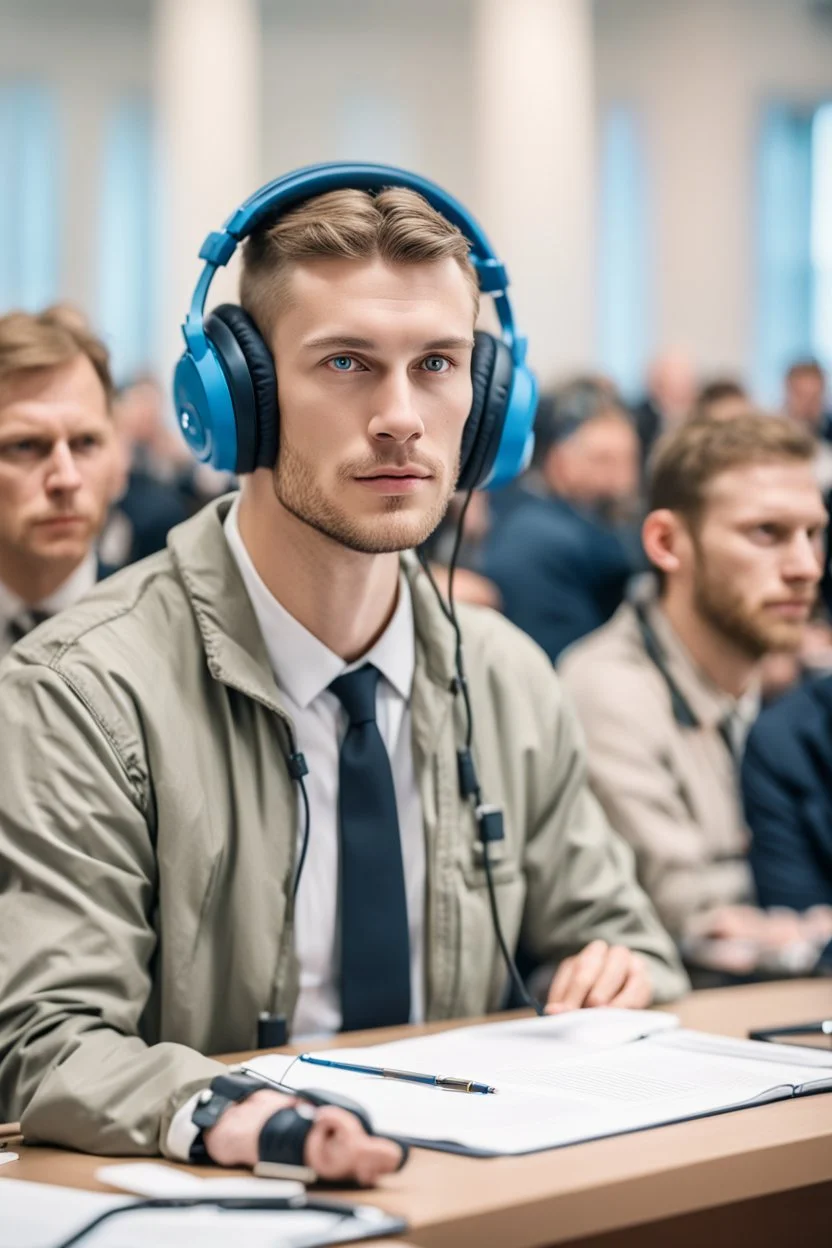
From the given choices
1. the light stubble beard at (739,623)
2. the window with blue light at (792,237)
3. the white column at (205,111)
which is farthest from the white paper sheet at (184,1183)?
the window with blue light at (792,237)

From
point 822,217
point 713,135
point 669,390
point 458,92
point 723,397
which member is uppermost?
point 458,92

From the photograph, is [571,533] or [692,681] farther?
[571,533]

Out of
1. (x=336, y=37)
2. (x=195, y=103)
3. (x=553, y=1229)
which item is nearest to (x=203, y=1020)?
(x=553, y=1229)

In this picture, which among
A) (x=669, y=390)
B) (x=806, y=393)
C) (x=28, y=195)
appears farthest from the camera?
(x=28, y=195)

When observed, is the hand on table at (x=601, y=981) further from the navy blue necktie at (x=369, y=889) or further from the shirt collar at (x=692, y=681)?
the shirt collar at (x=692, y=681)

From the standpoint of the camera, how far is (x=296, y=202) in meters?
1.67

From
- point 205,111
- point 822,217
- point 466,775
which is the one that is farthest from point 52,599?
point 822,217

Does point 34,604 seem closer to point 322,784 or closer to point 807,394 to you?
point 322,784

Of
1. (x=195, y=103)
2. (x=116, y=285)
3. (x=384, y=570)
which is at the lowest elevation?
(x=384, y=570)

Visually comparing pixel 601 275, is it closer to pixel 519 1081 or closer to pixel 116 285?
pixel 116 285

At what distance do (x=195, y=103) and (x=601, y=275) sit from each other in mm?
3489

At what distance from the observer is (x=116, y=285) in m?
11.5

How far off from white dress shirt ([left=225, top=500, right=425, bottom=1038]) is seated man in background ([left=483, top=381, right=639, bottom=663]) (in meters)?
2.22

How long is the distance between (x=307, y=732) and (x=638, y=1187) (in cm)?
73
